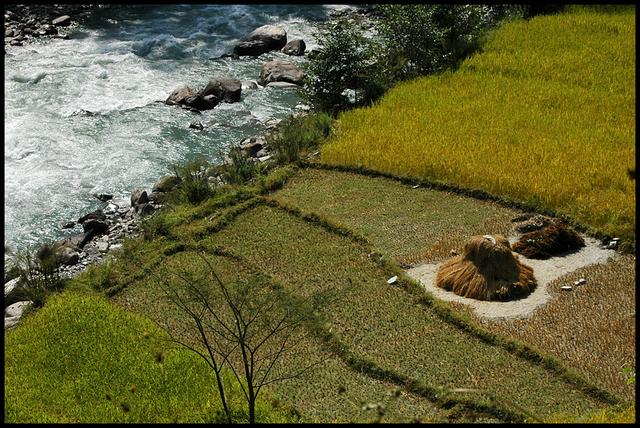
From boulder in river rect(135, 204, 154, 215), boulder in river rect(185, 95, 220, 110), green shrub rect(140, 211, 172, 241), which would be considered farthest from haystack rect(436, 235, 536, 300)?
boulder in river rect(185, 95, 220, 110)

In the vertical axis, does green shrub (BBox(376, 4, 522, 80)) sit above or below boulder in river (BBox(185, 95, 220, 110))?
above

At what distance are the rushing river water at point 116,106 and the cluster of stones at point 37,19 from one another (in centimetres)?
45

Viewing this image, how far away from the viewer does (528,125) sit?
14.6 meters

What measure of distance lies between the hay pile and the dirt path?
3.2 inches

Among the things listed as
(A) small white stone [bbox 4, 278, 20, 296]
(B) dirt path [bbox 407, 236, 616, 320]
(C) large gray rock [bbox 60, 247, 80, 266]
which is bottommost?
(C) large gray rock [bbox 60, 247, 80, 266]

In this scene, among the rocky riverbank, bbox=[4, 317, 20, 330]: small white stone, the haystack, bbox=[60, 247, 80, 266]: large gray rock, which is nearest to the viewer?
the haystack

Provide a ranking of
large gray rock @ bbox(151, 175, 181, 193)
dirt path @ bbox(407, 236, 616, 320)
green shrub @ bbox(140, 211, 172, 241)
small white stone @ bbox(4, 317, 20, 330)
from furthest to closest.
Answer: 1. large gray rock @ bbox(151, 175, 181, 193)
2. green shrub @ bbox(140, 211, 172, 241)
3. small white stone @ bbox(4, 317, 20, 330)
4. dirt path @ bbox(407, 236, 616, 320)

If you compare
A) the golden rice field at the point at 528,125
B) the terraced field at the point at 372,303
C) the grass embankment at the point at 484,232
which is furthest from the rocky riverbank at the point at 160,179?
the golden rice field at the point at 528,125

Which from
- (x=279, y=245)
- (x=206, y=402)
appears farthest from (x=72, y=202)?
(x=206, y=402)

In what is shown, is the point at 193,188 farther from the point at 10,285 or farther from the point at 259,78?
the point at 259,78

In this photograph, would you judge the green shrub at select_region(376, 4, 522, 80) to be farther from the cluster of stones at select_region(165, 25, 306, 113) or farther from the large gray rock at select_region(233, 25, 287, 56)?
the large gray rock at select_region(233, 25, 287, 56)

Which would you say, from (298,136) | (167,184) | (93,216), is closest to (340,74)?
(298,136)

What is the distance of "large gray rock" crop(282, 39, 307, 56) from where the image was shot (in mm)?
20797

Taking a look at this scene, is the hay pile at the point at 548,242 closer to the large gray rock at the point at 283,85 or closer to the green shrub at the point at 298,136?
the green shrub at the point at 298,136
